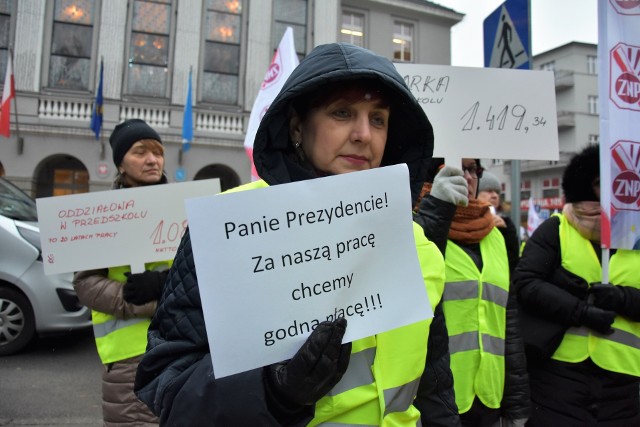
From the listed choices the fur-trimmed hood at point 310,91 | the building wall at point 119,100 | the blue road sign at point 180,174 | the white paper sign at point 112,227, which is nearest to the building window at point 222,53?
the building wall at point 119,100

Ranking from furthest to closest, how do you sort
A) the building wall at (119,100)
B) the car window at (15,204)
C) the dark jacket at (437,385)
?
1. the building wall at (119,100)
2. the car window at (15,204)
3. the dark jacket at (437,385)

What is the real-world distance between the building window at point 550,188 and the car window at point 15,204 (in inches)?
1606

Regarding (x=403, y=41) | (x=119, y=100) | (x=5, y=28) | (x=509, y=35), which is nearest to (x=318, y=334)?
(x=509, y=35)

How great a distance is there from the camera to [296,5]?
17.4 meters

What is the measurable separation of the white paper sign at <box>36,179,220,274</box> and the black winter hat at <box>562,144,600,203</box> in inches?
83.4

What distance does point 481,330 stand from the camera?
2.26m

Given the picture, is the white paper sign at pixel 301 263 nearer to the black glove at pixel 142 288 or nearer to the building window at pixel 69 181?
the black glove at pixel 142 288

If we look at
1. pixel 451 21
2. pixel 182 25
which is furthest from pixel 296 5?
pixel 451 21

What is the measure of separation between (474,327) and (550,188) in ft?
141

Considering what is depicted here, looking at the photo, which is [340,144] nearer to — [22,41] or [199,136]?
[199,136]

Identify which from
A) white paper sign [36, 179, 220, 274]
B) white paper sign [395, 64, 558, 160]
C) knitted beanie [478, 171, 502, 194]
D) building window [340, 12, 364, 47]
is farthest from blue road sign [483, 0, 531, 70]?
building window [340, 12, 364, 47]

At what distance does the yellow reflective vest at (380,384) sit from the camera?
43.9 inches

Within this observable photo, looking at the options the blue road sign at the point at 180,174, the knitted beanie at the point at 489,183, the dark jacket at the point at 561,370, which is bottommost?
the dark jacket at the point at 561,370

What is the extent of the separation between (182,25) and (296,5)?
424cm
